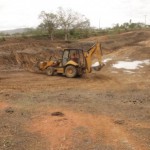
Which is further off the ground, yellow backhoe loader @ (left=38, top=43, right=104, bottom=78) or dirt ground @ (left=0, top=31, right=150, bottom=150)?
yellow backhoe loader @ (left=38, top=43, right=104, bottom=78)

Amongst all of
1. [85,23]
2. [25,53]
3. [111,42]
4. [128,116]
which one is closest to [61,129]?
[128,116]

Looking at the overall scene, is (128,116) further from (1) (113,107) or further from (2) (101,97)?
(2) (101,97)

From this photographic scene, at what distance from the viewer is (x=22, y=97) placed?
15.0 m

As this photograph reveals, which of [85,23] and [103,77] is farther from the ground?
[85,23]

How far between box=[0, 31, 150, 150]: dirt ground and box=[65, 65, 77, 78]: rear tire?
1.31ft

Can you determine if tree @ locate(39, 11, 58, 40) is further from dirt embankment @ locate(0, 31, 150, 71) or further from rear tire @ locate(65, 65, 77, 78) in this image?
rear tire @ locate(65, 65, 77, 78)

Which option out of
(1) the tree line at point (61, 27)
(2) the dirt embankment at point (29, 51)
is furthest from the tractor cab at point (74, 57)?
(1) the tree line at point (61, 27)

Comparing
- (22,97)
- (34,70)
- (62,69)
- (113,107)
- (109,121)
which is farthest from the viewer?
(34,70)

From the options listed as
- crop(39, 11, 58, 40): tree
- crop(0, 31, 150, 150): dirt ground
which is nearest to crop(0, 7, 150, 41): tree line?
crop(39, 11, 58, 40): tree

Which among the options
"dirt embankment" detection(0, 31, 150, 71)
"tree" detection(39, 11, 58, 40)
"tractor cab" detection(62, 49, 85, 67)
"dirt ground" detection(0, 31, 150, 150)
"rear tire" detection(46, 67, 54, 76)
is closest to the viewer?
"dirt ground" detection(0, 31, 150, 150)

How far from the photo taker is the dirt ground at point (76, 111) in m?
9.32

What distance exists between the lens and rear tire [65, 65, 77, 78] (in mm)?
21442

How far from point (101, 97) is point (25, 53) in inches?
592

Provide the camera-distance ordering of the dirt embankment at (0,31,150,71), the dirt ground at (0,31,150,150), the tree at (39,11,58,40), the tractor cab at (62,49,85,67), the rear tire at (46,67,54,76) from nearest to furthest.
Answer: the dirt ground at (0,31,150,150)
the tractor cab at (62,49,85,67)
the rear tire at (46,67,54,76)
the dirt embankment at (0,31,150,71)
the tree at (39,11,58,40)
